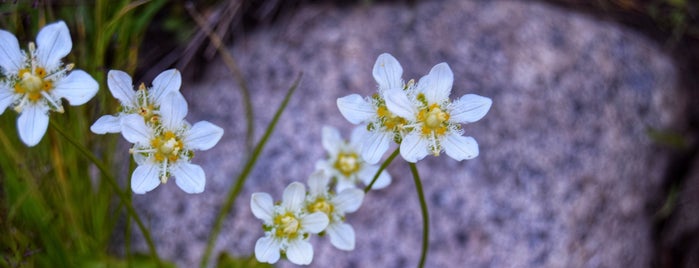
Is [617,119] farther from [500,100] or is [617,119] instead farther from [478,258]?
[478,258]

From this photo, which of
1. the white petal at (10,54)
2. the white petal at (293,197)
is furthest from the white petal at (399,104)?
the white petal at (10,54)

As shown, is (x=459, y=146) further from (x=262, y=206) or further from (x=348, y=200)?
(x=262, y=206)

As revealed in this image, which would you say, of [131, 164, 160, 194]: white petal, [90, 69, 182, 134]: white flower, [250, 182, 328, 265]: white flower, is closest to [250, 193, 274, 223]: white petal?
[250, 182, 328, 265]: white flower

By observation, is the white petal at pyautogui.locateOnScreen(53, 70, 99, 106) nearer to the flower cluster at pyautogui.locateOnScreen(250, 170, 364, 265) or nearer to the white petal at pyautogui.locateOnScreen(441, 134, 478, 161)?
the flower cluster at pyautogui.locateOnScreen(250, 170, 364, 265)

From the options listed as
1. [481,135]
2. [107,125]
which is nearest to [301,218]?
[107,125]

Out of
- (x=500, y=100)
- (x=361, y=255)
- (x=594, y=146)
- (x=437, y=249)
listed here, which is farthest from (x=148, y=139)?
(x=594, y=146)

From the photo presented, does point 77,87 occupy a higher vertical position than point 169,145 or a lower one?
higher
